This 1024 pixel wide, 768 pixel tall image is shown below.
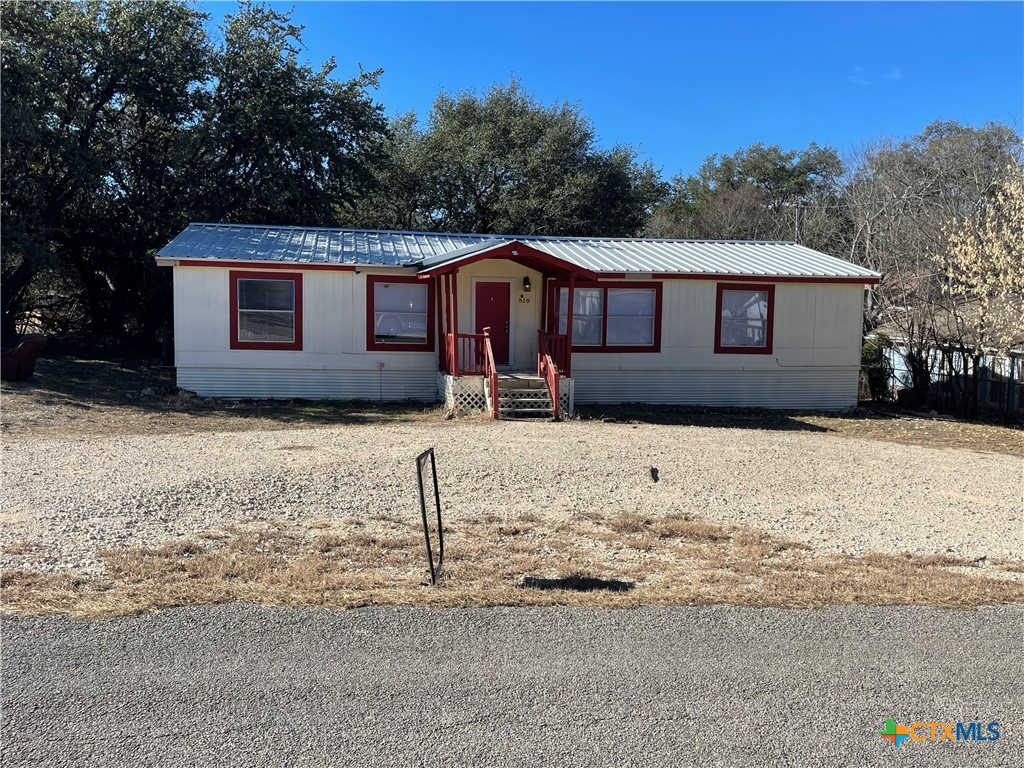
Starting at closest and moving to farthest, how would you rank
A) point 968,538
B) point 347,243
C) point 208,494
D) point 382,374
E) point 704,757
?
point 704,757 < point 968,538 < point 208,494 < point 382,374 < point 347,243

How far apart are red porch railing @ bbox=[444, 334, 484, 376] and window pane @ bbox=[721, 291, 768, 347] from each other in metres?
5.15

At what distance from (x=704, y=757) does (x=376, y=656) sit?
63.9 inches

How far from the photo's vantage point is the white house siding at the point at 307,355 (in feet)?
49.6

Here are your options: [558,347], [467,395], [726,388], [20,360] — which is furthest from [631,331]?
[20,360]

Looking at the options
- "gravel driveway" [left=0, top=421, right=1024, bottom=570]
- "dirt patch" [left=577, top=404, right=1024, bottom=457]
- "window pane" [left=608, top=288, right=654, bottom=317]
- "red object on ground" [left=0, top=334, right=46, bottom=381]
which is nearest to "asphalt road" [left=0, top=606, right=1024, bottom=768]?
"gravel driveway" [left=0, top=421, right=1024, bottom=570]

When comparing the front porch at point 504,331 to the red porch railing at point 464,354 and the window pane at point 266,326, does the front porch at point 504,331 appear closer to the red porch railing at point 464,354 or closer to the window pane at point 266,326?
the red porch railing at point 464,354

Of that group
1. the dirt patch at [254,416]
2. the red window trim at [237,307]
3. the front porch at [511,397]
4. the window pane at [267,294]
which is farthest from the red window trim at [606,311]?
the window pane at [267,294]

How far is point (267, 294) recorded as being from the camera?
15.4m

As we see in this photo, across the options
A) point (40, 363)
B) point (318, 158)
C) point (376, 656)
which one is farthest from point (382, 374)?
point (376, 656)

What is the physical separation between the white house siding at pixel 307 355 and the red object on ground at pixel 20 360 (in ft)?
8.79

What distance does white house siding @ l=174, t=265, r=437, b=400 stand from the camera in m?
15.1

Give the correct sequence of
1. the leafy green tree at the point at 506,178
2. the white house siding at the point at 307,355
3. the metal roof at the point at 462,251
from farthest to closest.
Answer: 1. the leafy green tree at the point at 506,178
2. the metal roof at the point at 462,251
3. the white house siding at the point at 307,355

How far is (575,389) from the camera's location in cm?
1641

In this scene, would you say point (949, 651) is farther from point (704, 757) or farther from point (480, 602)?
point (480, 602)
